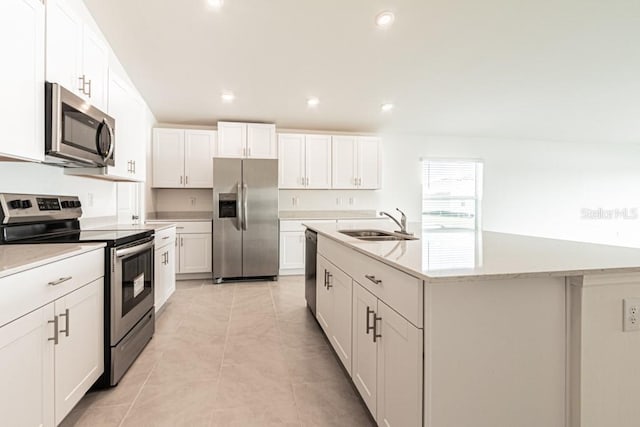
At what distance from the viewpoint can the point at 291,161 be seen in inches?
194

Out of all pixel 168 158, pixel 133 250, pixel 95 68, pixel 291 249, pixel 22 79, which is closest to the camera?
pixel 22 79

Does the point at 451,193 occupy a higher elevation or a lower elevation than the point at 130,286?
higher

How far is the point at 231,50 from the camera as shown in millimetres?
3256

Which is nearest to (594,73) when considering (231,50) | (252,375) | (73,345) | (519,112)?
(519,112)

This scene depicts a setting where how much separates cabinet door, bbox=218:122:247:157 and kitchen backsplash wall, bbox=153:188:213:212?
0.78 m

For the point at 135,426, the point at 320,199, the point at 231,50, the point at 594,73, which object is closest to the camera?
the point at 135,426

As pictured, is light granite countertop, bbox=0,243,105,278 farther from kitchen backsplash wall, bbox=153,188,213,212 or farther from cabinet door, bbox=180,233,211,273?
kitchen backsplash wall, bbox=153,188,213,212

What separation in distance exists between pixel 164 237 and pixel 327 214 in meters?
2.75

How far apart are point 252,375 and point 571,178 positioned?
7211 millimetres

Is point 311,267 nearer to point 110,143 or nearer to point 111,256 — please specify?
point 111,256

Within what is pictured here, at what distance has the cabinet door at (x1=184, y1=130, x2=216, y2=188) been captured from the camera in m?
4.64

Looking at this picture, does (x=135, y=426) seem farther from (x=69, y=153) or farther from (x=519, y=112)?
(x=519, y=112)

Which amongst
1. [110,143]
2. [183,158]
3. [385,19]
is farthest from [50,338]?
[183,158]

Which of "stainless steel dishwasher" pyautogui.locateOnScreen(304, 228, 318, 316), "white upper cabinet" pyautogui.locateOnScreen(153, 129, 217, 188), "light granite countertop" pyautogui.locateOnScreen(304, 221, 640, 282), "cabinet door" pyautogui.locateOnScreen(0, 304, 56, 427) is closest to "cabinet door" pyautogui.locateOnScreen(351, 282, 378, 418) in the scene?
"light granite countertop" pyautogui.locateOnScreen(304, 221, 640, 282)
